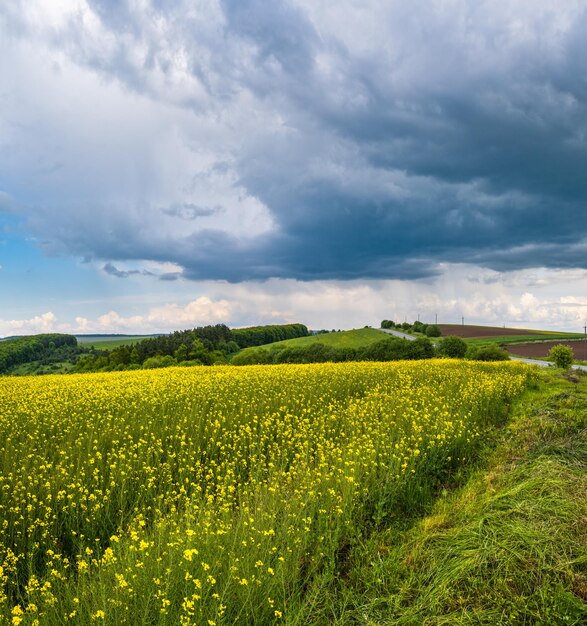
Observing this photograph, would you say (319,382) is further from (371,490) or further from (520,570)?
(520,570)

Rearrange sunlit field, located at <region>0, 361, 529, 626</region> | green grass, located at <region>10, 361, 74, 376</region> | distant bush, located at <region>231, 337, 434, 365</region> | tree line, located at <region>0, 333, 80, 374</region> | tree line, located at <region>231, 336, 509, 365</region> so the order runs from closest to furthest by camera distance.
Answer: sunlit field, located at <region>0, 361, 529, 626</region> < tree line, located at <region>231, 336, 509, 365</region> < distant bush, located at <region>231, 337, 434, 365</region> < green grass, located at <region>10, 361, 74, 376</region> < tree line, located at <region>0, 333, 80, 374</region>

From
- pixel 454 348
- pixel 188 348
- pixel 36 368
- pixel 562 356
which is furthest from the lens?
pixel 36 368

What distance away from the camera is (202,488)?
26.8ft

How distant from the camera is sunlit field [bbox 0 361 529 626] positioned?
4.45 m

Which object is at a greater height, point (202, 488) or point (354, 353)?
point (202, 488)

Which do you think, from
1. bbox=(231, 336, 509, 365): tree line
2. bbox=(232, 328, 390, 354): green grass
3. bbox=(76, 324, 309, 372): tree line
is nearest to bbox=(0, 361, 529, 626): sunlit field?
bbox=(231, 336, 509, 365): tree line

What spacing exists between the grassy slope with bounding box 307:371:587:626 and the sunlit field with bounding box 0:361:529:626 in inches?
17.5

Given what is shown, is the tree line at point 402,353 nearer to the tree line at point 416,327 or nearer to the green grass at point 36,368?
the tree line at point 416,327

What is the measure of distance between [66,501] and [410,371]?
16440 mm

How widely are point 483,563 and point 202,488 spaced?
16.3 ft

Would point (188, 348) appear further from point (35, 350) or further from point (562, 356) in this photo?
point (562, 356)

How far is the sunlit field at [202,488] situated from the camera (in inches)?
175

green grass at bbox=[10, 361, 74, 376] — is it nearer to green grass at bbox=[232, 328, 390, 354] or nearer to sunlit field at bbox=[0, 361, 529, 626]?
green grass at bbox=[232, 328, 390, 354]

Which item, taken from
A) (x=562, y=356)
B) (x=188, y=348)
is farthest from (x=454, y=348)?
(x=188, y=348)
